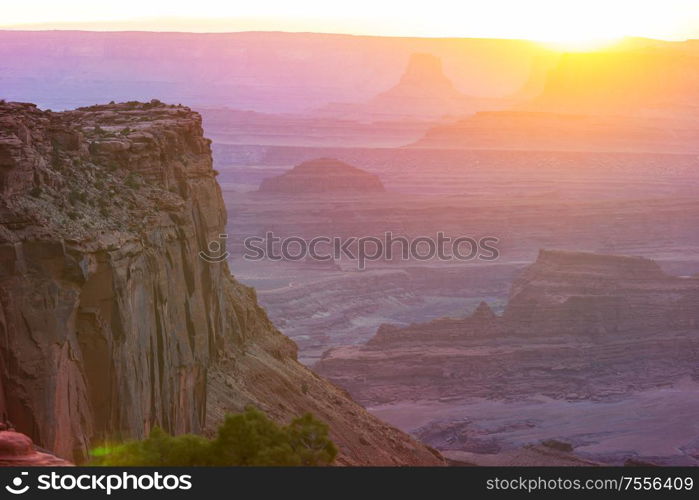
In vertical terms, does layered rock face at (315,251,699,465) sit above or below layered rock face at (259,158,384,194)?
below

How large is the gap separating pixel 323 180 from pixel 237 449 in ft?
334

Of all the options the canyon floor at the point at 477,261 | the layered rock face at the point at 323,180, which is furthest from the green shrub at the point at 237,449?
the layered rock face at the point at 323,180

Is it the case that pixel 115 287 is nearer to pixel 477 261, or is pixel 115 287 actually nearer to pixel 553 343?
pixel 553 343

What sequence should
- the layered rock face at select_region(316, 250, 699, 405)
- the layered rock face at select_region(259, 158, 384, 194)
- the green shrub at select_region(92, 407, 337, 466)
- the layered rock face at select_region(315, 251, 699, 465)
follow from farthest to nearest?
the layered rock face at select_region(259, 158, 384, 194)
the layered rock face at select_region(316, 250, 699, 405)
the layered rock face at select_region(315, 251, 699, 465)
the green shrub at select_region(92, 407, 337, 466)

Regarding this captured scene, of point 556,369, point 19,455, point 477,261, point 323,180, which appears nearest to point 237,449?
point 19,455

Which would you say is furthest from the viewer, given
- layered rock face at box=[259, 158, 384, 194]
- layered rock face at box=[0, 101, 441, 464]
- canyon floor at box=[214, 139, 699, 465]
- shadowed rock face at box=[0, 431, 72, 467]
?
layered rock face at box=[259, 158, 384, 194]

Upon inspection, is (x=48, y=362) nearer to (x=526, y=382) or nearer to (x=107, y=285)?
(x=107, y=285)

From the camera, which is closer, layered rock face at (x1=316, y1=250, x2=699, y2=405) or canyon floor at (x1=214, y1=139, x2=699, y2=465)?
canyon floor at (x1=214, y1=139, x2=699, y2=465)

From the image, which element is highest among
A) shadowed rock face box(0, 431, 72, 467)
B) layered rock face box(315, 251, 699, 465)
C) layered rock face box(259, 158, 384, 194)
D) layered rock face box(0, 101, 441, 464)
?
layered rock face box(259, 158, 384, 194)

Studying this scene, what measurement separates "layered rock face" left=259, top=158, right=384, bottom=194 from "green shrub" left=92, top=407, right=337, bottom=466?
99936 mm

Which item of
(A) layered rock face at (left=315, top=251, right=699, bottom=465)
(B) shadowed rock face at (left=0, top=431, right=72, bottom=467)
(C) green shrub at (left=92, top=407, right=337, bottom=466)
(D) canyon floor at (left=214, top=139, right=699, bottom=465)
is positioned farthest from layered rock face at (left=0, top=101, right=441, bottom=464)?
(A) layered rock face at (left=315, top=251, right=699, bottom=465)

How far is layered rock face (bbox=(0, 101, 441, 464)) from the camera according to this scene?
18.6 m

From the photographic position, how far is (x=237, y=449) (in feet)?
54.4

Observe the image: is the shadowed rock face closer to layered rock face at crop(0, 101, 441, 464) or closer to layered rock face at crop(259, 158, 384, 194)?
layered rock face at crop(0, 101, 441, 464)
